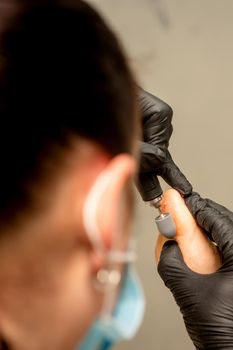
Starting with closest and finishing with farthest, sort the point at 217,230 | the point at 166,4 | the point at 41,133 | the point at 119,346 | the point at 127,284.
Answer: the point at 41,133 < the point at 127,284 < the point at 217,230 < the point at 166,4 < the point at 119,346

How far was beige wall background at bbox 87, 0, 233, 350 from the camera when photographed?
3.76 ft

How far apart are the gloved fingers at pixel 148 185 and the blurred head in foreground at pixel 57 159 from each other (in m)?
0.42

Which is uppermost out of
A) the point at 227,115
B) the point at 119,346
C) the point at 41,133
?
the point at 227,115

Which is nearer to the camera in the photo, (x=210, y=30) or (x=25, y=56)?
(x=25, y=56)

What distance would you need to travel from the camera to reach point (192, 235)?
88 centimetres

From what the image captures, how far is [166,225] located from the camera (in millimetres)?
848

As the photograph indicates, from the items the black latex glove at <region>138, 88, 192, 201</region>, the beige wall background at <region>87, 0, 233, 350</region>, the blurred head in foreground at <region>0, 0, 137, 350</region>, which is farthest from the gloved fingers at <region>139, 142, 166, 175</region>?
the blurred head in foreground at <region>0, 0, 137, 350</region>

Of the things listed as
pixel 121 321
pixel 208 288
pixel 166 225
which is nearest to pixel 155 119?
pixel 166 225

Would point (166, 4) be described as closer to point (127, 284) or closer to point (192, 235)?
point (192, 235)

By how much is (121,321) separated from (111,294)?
43 millimetres

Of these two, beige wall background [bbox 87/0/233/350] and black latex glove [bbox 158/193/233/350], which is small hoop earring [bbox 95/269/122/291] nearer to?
black latex glove [bbox 158/193/233/350]

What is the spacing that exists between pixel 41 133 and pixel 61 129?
0.05 feet

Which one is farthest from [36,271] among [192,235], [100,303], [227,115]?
[227,115]

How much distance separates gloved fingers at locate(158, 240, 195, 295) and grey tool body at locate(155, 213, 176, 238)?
0.03 metres
